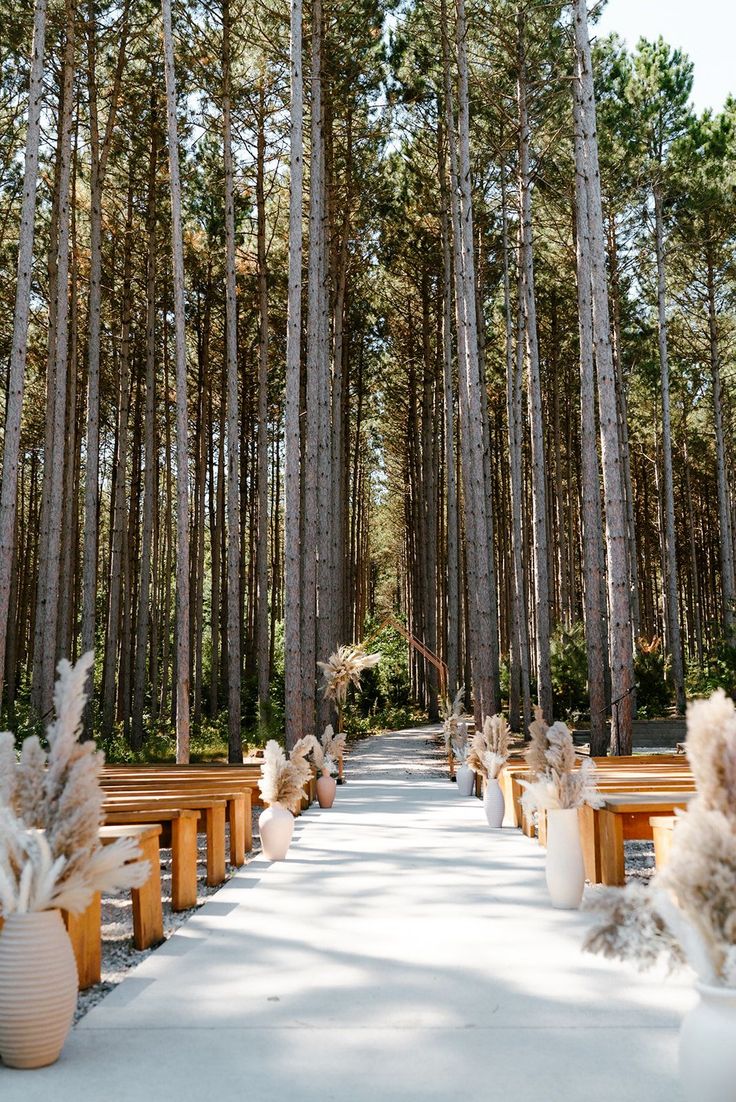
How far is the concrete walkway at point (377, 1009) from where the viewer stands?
2.58 meters

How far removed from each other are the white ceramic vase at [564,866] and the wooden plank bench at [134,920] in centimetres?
199

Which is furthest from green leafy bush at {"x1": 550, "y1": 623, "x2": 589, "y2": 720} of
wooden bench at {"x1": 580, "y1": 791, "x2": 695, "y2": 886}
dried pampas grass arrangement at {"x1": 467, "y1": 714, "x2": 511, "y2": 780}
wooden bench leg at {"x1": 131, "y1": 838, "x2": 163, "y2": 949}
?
wooden bench leg at {"x1": 131, "y1": 838, "x2": 163, "y2": 949}

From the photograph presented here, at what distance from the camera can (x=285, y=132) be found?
16.5m

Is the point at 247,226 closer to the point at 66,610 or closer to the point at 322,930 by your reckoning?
the point at 66,610

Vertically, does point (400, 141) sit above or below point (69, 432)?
above

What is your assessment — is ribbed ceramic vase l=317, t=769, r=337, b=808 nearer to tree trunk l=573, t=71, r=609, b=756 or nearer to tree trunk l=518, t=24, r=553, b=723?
tree trunk l=573, t=71, r=609, b=756

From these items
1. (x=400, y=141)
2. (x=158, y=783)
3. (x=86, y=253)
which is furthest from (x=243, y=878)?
(x=400, y=141)

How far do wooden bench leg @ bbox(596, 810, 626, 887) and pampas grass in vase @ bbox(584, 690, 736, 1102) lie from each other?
→ 311 cm

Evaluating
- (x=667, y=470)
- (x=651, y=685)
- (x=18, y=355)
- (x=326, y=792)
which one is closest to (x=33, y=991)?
(x=326, y=792)

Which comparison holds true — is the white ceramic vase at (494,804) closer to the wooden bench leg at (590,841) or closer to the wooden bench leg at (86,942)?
the wooden bench leg at (590,841)

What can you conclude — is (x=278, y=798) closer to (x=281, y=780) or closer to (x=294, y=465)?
(x=281, y=780)

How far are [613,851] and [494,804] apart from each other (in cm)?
277

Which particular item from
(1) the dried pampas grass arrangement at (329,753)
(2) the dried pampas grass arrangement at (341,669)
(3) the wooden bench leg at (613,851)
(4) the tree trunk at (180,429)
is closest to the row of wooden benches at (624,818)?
(3) the wooden bench leg at (613,851)

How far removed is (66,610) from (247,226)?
9.81 meters
